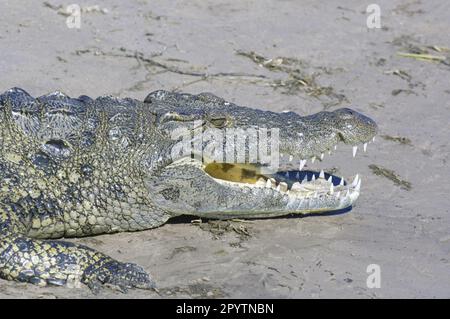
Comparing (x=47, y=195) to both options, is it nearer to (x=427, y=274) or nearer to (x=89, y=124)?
(x=89, y=124)

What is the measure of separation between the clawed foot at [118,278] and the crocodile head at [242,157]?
0.81 metres

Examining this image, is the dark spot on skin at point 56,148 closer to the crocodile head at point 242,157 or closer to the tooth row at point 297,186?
the crocodile head at point 242,157

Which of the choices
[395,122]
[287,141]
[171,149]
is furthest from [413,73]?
[171,149]

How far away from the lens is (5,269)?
18.8 feet

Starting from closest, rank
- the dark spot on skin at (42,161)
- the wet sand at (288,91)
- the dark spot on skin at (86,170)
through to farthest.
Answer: the wet sand at (288,91)
the dark spot on skin at (42,161)
the dark spot on skin at (86,170)

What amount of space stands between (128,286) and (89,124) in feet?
4.45

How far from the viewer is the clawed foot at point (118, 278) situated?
579cm

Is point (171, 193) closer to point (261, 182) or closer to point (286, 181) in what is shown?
point (261, 182)

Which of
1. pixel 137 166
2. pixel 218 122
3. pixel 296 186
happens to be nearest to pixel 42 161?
pixel 137 166

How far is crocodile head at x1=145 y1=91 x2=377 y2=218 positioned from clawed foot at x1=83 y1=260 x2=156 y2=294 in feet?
2.65

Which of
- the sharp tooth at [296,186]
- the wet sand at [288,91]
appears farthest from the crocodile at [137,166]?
the wet sand at [288,91]

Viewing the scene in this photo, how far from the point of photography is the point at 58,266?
A: 5832 mm

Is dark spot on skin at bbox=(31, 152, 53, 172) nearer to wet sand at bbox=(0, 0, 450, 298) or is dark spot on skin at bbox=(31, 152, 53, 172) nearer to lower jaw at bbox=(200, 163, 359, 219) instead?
wet sand at bbox=(0, 0, 450, 298)

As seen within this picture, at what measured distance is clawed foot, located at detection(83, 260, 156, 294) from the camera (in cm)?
579
